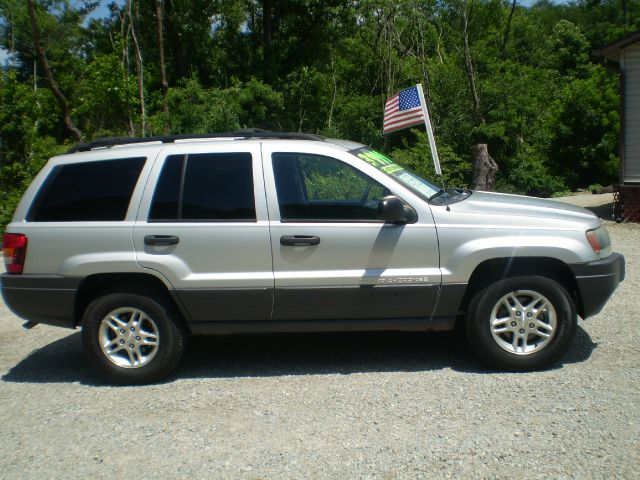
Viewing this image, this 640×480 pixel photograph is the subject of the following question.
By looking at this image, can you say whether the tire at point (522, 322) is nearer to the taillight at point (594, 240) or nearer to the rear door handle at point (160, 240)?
the taillight at point (594, 240)

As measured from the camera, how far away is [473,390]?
16.2 feet

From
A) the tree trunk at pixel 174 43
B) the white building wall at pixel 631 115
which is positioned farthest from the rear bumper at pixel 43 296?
the tree trunk at pixel 174 43

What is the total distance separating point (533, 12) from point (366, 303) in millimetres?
44060

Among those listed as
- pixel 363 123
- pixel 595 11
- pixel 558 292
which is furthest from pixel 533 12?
pixel 558 292

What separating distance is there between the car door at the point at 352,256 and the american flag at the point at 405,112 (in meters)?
4.39

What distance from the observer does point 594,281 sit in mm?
5180

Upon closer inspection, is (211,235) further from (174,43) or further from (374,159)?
(174,43)

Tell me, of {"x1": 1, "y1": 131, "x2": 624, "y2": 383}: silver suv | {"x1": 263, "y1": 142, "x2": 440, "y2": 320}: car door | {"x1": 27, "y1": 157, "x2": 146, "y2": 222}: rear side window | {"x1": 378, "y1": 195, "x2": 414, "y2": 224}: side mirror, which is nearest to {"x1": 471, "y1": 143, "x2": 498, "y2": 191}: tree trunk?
{"x1": 1, "y1": 131, "x2": 624, "y2": 383}: silver suv

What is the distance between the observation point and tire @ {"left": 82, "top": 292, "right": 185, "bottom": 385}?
5.36m

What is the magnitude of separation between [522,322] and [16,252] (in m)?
4.05

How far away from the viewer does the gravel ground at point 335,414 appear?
3967 mm

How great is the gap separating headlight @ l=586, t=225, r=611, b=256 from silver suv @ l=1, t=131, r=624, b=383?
0.06 feet

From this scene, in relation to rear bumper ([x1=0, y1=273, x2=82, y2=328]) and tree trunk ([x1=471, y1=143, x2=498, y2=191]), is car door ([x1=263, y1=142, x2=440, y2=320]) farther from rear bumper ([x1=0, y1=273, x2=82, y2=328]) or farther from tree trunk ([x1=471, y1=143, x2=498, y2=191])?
tree trunk ([x1=471, y1=143, x2=498, y2=191])

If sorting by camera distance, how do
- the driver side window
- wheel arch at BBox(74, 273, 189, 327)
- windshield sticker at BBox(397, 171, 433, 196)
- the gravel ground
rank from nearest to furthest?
the gravel ground, the driver side window, wheel arch at BBox(74, 273, 189, 327), windshield sticker at BBox(397, 171, 433, 196)
